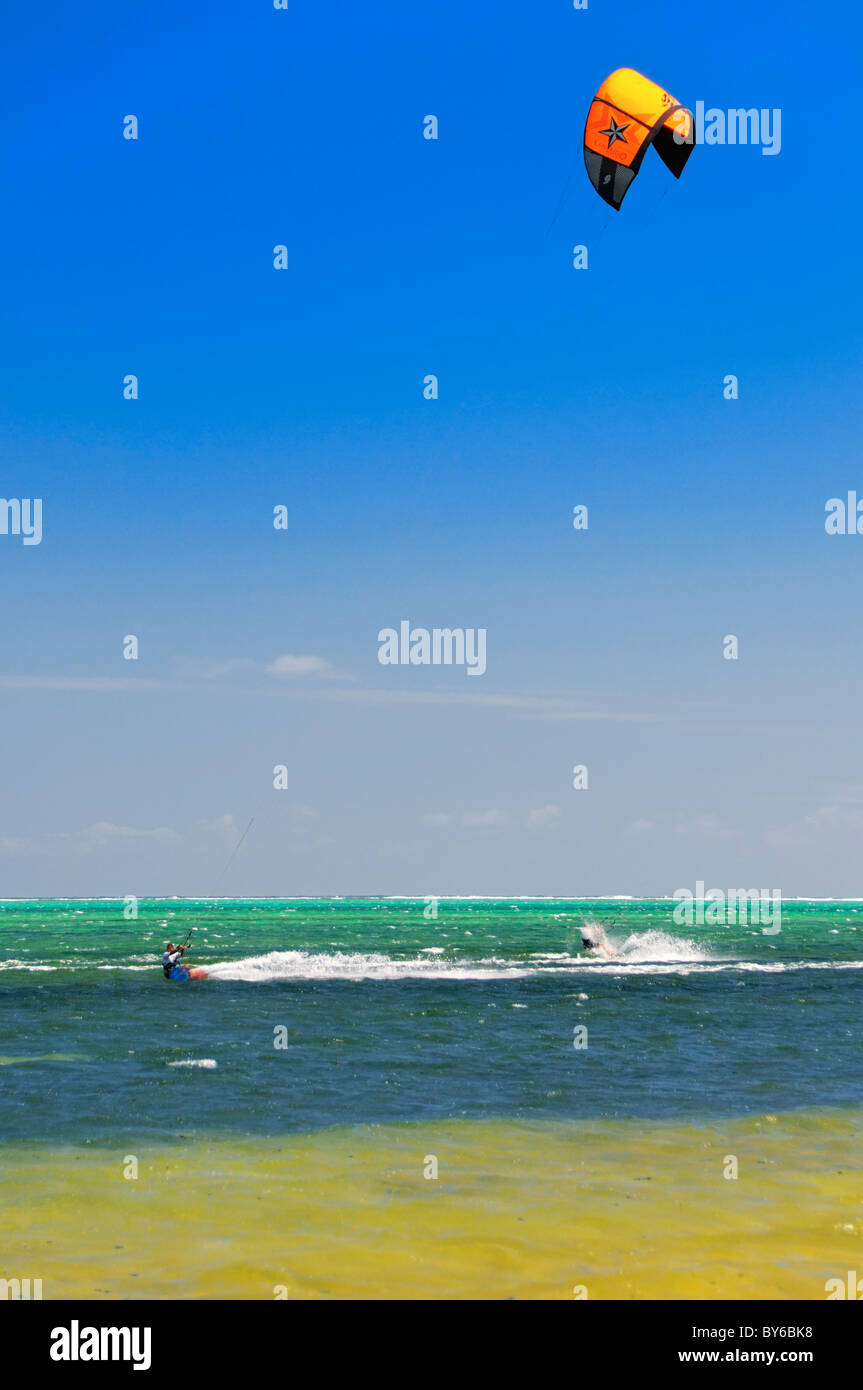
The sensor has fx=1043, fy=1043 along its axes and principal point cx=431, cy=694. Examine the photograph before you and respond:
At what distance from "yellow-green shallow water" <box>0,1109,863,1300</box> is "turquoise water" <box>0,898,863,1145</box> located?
195 cm

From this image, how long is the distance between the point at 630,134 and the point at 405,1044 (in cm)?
2138

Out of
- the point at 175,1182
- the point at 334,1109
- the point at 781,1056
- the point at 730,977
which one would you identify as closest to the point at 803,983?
the point at 730,977

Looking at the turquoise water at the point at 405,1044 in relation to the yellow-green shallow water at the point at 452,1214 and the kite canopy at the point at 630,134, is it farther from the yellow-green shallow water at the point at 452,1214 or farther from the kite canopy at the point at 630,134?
the kite canopy at the point at 630,134

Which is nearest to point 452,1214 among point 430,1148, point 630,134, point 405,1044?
point 430,1148

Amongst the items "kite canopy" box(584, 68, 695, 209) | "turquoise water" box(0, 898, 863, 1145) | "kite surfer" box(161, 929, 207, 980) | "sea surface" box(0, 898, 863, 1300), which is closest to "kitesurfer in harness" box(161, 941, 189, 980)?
"kite surfer" box(161, 929, 207, 980)

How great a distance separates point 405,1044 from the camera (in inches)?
1046

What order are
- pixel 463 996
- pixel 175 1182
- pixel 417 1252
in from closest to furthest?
pixel 417 1252, pixel 175 1182, pixel 463 996

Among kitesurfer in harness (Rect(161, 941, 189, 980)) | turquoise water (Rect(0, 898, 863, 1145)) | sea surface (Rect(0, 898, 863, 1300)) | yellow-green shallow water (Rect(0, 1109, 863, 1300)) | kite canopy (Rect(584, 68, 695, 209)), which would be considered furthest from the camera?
kitesurfer in harness (Rect(161, 941, 189, 980))

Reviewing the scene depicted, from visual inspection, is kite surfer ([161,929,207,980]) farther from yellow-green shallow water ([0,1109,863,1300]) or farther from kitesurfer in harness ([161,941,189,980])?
yellow-green shallow water ([0,1109,863,1300])

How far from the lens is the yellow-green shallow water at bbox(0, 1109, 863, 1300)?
34.9 ft
